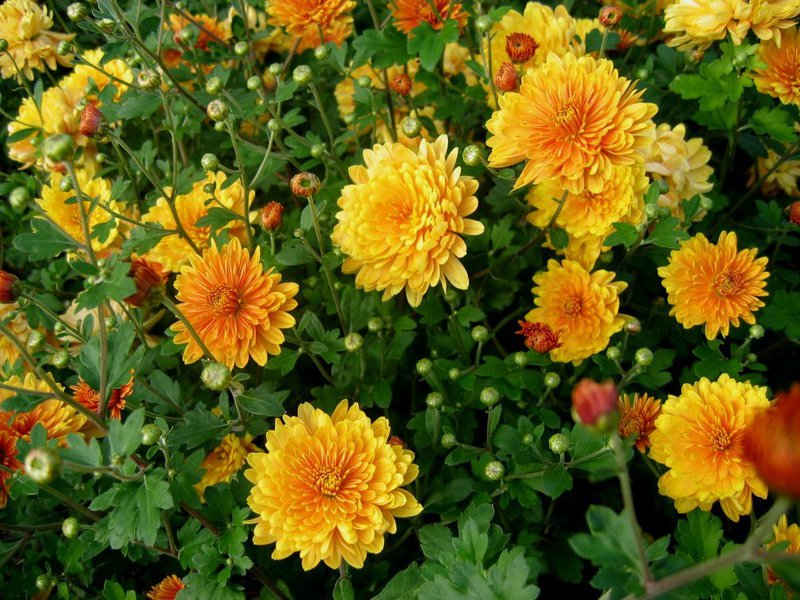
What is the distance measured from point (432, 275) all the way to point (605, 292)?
1.65ft

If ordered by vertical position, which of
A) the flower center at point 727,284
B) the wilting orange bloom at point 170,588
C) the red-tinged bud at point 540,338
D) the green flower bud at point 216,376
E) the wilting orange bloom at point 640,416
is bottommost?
the wilting orange bloom at point 170,588

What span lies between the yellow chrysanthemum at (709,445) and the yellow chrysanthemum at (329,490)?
613mm

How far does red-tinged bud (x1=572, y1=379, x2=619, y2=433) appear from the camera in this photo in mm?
843

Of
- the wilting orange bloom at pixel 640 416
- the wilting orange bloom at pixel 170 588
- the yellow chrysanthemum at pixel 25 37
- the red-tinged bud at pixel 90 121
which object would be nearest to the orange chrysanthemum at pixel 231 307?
the red-tinged bud at pixel 90 121

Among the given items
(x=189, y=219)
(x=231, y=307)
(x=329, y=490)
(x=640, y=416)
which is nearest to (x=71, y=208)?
(x=189, y=219)

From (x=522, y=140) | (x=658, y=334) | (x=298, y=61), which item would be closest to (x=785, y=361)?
(x=658, y=334)

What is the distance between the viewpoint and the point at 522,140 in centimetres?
161

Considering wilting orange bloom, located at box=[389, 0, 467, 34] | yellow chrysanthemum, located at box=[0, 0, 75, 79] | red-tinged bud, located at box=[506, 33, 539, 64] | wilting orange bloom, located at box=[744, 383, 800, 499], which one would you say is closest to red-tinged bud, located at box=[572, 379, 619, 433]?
wilting orange bloom, located at box=[744, 383, 800, 499]

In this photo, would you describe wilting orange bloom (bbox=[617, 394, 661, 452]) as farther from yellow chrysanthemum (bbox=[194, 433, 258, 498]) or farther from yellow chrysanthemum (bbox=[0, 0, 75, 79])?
yellow chrysanthemum (bbox=[0, 0, 75, 79])

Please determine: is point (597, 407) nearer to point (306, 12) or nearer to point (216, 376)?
point (216, 376)

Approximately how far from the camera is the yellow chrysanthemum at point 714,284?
1.77 m

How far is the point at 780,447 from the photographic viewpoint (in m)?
0.74

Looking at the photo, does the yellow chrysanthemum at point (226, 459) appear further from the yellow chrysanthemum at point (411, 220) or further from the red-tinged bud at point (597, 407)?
the red-tinged bud at point (597, 407)

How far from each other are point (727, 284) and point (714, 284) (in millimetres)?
31
